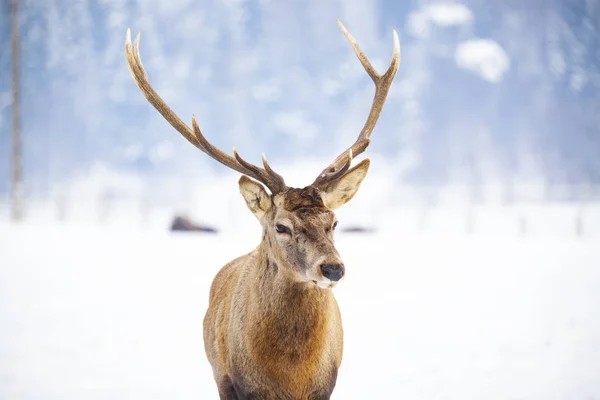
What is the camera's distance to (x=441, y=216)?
27.4 meters

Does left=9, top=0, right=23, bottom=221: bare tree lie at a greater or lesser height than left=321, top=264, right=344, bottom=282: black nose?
greater

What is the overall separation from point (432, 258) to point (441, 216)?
15.8 meters

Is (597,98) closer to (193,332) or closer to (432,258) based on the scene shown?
(432,258)

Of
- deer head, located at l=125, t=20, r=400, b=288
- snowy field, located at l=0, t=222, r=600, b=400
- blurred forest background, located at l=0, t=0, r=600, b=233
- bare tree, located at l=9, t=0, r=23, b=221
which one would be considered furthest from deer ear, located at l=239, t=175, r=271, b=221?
blurred forest background, located at l=0, t=0, r=600, b=233

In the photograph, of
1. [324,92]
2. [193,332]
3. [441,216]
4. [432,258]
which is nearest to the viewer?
[193,332]

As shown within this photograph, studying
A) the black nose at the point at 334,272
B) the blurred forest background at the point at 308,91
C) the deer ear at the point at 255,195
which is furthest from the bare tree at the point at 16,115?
the blurred forest background at the point at 308,91

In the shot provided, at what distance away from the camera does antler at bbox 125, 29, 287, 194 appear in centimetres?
362

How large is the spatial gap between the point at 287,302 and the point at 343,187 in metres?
0.79

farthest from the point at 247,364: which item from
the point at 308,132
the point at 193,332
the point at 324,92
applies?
the point at 324,92

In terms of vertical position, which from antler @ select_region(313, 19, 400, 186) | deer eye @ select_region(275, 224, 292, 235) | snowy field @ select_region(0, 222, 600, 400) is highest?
antler @ select_region(313, 19, 400, 186)

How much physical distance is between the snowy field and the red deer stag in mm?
2247

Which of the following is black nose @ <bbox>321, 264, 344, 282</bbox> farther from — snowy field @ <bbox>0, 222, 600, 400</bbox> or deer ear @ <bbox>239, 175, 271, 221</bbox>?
snowy field @ <bbox>0, 222, 600, 400</bbox>

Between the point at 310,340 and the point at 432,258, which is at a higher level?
the point at 310,340

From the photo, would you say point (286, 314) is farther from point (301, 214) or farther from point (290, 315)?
point (301, 214)
